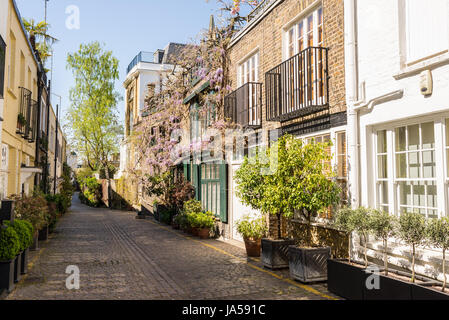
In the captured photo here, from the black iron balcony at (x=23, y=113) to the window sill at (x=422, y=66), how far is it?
10.4 m

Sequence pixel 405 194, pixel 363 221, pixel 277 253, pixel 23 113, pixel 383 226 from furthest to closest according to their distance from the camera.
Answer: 1. pixel 23 113
2. pixel 277 253
3. pixel 405 194
4. pixel 363 221
5. pixel 383 226

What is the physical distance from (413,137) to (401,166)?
20.2 inches

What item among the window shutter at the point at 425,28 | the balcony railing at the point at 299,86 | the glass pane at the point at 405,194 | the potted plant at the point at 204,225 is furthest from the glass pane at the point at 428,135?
the potted plant at the point at 204,225

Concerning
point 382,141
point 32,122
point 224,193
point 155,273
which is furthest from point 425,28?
point 32,122

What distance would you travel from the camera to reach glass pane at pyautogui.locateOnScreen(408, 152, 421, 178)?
5926 millimetres

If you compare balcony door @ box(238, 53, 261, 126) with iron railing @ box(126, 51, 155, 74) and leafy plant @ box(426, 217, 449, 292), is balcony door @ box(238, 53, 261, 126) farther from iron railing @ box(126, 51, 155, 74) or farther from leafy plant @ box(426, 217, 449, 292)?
iron railing @ box(126, 51, 155, 74)

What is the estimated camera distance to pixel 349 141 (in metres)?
7.05

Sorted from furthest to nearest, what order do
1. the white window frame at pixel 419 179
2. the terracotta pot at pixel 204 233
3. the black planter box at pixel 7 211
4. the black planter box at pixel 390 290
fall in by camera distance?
the terracotta pot at pixel 204 233 < the black planter box at pixel 7 211 < the white window frame at pixel 419 179 < the black planter box at pixel 390 290

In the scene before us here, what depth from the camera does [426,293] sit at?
454cm

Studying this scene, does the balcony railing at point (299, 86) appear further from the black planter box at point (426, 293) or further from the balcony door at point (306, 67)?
the black planter box at point (426, 293)

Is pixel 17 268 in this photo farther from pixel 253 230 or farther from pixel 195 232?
pixel 195 232

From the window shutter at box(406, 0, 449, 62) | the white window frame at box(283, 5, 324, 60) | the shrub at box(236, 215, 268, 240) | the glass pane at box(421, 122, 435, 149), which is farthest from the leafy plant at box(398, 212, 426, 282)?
the shrub at box(236, 215, 268, 240)

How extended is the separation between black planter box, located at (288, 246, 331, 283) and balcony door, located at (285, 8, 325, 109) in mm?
2916

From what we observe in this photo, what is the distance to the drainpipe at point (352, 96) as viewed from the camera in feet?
22.7
